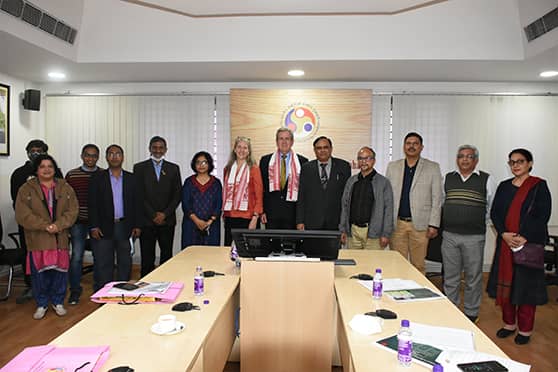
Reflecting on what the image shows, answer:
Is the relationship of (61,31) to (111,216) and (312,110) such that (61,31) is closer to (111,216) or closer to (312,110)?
(111,216)

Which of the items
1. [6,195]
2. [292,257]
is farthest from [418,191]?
[6,195]

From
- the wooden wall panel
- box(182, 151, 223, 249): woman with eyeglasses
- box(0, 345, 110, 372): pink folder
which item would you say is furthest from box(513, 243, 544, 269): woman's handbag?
box(0, 345, 110, 372): pink folder

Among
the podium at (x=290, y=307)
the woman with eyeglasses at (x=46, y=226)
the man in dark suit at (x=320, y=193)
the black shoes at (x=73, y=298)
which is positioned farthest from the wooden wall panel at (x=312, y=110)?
the podium at (x=290, y=307)

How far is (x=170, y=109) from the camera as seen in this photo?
211 inches

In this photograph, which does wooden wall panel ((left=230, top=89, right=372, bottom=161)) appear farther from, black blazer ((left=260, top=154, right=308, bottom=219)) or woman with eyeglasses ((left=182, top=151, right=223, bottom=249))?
woman with eyeglasses ((left=182, top=151, right=223, bottom=249))

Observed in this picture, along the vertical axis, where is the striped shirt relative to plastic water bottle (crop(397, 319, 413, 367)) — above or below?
above

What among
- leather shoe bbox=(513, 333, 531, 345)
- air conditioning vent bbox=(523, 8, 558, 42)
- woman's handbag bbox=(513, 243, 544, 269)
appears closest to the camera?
woman's handbag bbox=(513, 243, 544, 269)

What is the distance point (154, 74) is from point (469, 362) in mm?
4510

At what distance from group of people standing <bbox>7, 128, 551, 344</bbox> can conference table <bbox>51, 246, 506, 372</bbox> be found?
1136 millimetres

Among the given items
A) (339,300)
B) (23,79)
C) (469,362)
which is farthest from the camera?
(23,79)

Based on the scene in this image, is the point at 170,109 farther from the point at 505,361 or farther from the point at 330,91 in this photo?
the point at 505,361

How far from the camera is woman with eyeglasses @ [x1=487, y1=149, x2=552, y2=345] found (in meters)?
3.08

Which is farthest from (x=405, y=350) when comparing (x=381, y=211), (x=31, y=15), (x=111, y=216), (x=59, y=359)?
(x=31, y=15)

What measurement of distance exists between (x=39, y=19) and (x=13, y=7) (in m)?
0.31
